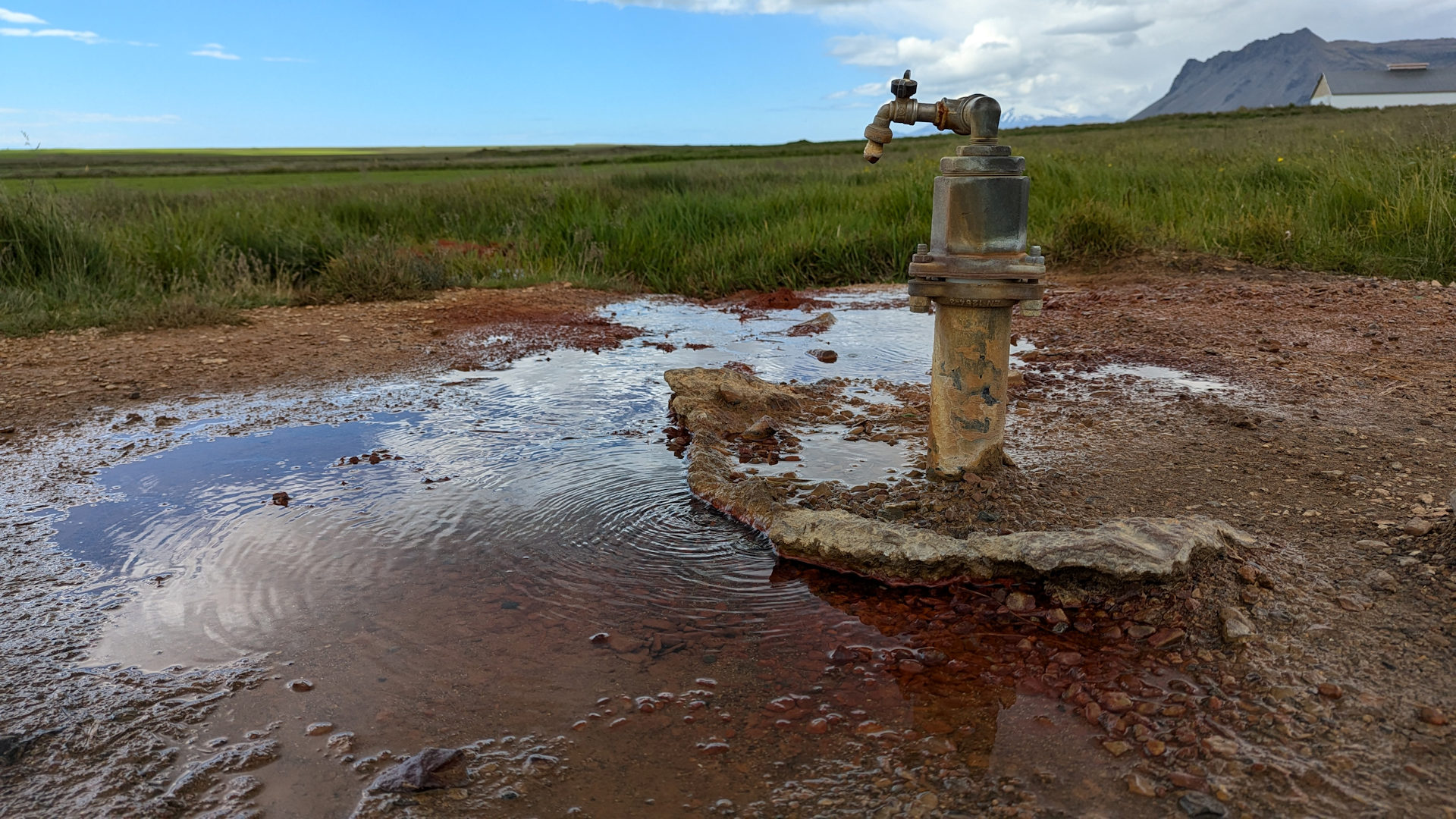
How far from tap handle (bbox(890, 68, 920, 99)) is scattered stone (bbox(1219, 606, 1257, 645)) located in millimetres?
1653

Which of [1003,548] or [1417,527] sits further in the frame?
[1417,527]

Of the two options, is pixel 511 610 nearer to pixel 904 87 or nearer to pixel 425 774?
pixel 425 774

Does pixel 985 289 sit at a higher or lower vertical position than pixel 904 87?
lower

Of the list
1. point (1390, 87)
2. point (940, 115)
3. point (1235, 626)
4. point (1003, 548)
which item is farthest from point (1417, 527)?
point (1390, 87)

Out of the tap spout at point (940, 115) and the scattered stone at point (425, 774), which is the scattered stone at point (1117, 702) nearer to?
the scattered stone at point (425, 774)

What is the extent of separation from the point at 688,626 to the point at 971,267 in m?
1.26

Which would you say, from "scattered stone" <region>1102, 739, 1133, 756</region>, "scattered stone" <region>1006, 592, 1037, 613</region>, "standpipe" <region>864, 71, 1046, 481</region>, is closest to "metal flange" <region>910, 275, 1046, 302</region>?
"standpipe" <region>864, 71, 1046, 481</region>

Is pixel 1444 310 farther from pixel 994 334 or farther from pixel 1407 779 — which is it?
pixel 1407 779

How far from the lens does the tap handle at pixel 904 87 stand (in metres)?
2.65

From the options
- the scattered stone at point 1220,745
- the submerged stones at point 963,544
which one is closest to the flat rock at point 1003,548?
the submerged stones at point 963,544

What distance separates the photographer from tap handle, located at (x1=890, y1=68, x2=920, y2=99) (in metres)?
2.65

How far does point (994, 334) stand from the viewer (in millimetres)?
2584

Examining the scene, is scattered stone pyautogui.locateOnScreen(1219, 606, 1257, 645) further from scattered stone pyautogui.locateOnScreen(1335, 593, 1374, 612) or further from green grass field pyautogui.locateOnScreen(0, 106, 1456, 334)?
green grass field pyautogui.locateOnScreen(0, 106, 1456, 334)

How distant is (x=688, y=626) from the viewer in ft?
6.85
